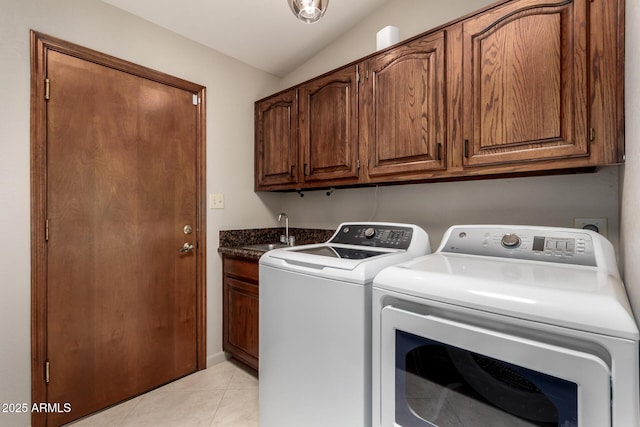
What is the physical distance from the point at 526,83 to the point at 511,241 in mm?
671

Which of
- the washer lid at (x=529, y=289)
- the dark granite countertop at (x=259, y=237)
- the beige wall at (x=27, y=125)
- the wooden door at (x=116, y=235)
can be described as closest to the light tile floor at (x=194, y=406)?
the wooden door at (x=116, y=235)

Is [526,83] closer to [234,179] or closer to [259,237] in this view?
[234,179]

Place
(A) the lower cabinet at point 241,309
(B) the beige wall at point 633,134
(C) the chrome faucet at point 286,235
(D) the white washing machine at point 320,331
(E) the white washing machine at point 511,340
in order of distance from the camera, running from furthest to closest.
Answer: (C) the chrome faucet at point 286,235, (A) the lower cabinet at point 241,309, (D) the white washing machine at point 320,331, (B) the beige wall at point 633,134, (E) the white washing machine at point 511,340

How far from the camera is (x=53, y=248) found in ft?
5.08

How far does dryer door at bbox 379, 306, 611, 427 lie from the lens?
0.66 m

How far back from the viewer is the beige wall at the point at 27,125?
4.64ft

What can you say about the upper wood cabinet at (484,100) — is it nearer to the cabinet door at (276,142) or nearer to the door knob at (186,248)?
the cabinet door at (276,142)

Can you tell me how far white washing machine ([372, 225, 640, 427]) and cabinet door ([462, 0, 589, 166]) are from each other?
0.39 metres

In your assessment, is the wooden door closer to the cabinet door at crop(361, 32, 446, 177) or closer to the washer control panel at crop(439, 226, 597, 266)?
the cabinet door at crop(361, 32, 446, 177)

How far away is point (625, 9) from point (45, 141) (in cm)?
258

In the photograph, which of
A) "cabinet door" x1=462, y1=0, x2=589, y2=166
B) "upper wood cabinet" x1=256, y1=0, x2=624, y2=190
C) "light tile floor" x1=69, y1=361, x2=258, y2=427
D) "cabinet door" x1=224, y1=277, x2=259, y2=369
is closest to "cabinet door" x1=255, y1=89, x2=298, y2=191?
"upper wood cabinet" x1=256, y1=0, x2=624, y2=190

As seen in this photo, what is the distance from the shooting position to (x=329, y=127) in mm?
1931

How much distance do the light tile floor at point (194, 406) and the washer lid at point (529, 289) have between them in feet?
4.48

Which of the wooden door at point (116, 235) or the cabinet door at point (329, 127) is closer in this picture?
the wooden door at point (116, 235)
